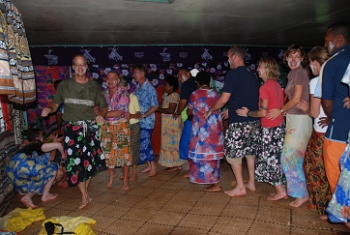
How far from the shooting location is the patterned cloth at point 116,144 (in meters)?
3.64

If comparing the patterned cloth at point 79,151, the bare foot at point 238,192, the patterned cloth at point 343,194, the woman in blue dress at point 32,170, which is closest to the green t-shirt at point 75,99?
the patterned cloth at point 79,151

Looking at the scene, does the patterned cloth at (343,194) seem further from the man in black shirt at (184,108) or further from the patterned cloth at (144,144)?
the patterned cloth at (144,144)

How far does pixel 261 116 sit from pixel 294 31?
8.86 ft

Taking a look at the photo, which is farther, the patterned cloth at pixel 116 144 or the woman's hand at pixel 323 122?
the patterned cloth at pixel 116 144

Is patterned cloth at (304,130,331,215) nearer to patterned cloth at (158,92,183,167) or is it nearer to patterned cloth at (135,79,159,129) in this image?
patterned cloth at (158,92,183,167)

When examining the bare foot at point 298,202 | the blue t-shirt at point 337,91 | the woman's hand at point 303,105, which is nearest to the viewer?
the blue t-shirt at point 337,91

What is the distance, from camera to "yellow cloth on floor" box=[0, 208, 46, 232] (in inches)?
104

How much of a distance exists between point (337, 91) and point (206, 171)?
A: 1.81 meters

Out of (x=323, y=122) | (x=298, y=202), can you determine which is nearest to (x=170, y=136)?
(x=298, y=202)

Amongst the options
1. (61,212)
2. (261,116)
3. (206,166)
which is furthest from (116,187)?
(261,116)

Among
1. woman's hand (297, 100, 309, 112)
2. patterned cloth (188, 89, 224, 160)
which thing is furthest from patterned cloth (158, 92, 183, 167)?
woman's hand (297, 100, 309, 112)

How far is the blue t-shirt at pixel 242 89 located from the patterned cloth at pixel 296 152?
0.43 m

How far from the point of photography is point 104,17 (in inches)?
139

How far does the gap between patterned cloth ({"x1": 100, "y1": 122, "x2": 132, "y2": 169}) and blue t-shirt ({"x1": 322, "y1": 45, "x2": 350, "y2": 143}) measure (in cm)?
234
